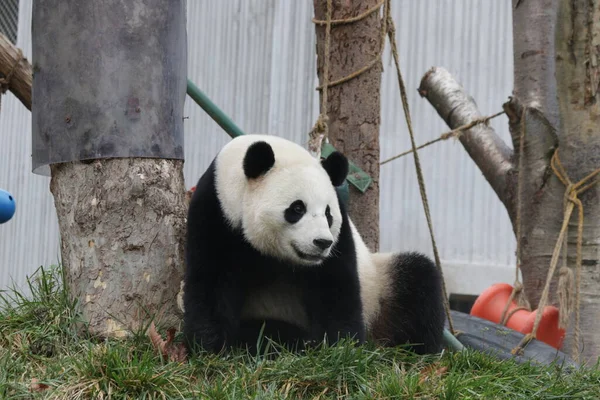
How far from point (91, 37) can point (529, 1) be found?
3.73 metres

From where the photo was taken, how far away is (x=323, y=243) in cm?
331

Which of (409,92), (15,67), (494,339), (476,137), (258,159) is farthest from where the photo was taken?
(409,92)

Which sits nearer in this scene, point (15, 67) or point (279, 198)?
point (279, 198)

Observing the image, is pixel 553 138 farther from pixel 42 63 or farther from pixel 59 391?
pixel 59 391

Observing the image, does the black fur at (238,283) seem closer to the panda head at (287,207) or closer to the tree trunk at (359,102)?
the panda head at (287,207)

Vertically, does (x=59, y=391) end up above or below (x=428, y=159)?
below

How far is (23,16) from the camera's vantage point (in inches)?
397

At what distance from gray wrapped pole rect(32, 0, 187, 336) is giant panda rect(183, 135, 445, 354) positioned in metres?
0.33

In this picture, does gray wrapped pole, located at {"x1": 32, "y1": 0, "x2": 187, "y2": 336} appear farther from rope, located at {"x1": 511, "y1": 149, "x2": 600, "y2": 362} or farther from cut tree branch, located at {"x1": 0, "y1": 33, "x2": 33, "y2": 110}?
rope, located at {"x1": 511, "y1": 149, "x2": 600, "y2": 362}

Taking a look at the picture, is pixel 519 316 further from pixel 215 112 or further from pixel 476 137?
pixel 215 112

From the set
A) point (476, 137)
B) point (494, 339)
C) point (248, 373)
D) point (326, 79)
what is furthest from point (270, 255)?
point (476, 137)

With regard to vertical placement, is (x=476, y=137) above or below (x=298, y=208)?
above

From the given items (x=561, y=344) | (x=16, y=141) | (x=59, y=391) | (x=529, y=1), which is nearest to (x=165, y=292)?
(x=59, y=391)

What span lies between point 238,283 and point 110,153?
0.88 metres
